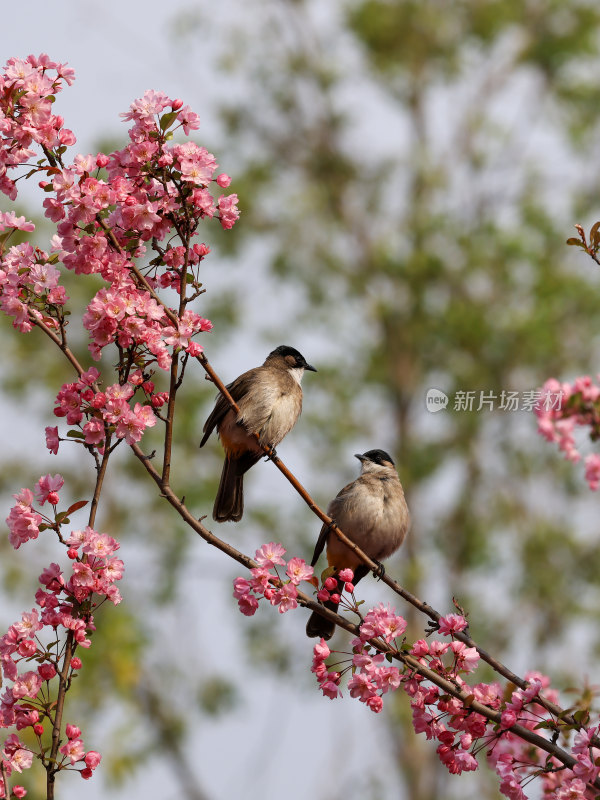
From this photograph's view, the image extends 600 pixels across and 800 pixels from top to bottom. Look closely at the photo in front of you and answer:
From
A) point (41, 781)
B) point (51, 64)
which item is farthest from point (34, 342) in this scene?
point (51, 64)

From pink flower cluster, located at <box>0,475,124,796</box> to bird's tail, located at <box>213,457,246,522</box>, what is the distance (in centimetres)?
191

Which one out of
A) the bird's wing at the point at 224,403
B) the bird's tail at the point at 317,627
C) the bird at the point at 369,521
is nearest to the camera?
the bird's tail at the point at 317,627

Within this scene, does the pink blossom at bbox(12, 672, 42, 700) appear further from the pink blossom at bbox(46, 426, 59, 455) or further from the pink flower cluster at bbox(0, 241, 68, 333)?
the pink flower cluster at bbox(0, 241, 68, 333)

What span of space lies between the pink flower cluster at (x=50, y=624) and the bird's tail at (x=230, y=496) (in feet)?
6.28

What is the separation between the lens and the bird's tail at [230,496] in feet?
15.5

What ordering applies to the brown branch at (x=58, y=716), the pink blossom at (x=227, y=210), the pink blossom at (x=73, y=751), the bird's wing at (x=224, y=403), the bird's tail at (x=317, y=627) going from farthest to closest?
the bird's wing at (x=224, y=403) < the bird's tail at (x=317, y=627) < the pink blossom at (x=227, y=210) < the pink blossom at (x=73, y=751) < the brown branch at (x=58, y=716)

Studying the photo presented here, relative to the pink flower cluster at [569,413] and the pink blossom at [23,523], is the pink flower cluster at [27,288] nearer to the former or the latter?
the pink blossom at [23,523]

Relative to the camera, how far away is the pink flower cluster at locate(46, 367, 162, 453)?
2.78 metres

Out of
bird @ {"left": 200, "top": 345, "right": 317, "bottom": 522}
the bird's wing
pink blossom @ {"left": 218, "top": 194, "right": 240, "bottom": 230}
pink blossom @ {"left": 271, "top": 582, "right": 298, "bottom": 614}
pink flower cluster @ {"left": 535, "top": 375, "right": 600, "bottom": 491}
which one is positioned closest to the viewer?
pink blossom @ {"left": 271, "top": 582, "right": 298, "bottom": 614}

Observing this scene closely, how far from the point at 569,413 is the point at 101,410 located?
5.99 feet

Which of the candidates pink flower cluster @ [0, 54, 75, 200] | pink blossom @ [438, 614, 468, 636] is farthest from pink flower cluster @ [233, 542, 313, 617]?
pink flower cluster @ [0, 54, 75, 200]

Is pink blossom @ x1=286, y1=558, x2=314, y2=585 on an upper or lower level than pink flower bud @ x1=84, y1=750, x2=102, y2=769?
upper

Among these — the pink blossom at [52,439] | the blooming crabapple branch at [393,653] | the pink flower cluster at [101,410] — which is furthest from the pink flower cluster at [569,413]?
the pink blossom at [52,439]

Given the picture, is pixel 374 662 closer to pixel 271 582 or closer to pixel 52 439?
pixel 271 582
